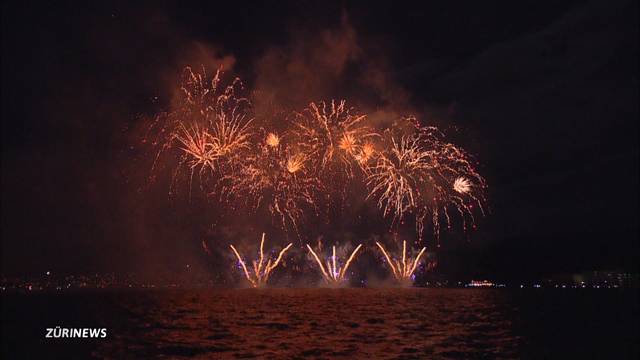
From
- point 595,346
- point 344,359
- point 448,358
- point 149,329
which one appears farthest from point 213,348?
point 595,346

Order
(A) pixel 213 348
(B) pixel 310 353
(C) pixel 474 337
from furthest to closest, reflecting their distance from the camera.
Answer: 1. (C) pixel 474 337
2. (A) pixel 213 348
3. (B) pixel 310 353

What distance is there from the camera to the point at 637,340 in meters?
46.9

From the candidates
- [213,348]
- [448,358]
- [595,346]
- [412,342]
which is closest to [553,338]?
[595,346]

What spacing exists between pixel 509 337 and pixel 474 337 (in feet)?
12.5

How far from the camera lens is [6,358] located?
3447 centimetres

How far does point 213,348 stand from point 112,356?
5.75m

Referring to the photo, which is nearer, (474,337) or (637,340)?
(474,337)

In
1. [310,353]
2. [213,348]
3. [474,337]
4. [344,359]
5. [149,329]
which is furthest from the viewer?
[149,329]

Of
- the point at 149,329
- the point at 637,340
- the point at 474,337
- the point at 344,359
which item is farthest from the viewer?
the point at 149,329

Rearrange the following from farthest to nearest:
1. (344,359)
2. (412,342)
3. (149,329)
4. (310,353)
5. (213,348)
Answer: (149,329) < (412,342) < (213,348) < (310,353) < (344,359)

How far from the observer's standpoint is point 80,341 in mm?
41406

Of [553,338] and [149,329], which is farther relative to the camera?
[149,329]

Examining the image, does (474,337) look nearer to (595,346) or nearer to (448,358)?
(595,346)

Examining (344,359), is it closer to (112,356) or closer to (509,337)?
(112,356)
